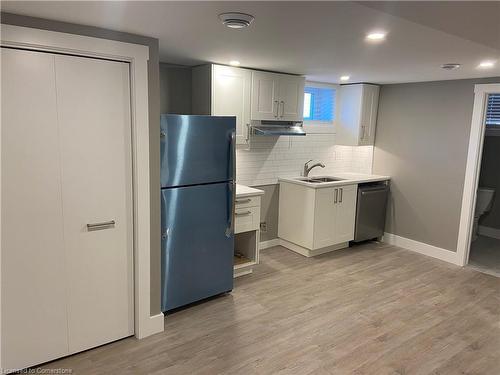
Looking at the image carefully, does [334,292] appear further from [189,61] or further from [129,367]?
[189,61]

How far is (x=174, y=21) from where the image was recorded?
6.91 ft

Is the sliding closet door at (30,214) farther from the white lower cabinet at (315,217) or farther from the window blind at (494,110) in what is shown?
the window blind at (494,110)

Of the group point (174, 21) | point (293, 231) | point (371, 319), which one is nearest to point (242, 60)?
point (174, 21)

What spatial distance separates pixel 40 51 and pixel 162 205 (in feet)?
4.22

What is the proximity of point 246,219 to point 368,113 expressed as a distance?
2548mm

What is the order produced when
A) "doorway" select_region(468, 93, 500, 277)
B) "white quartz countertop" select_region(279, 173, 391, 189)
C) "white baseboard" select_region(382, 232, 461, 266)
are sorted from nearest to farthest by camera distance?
"white quartz countertop" select_region(279, 173, 391, 189)
"white baseboard" select_region(382, 232, 461, 266)
"doorway" select_region(468, 93, 500, 277)

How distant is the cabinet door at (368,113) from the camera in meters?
4.93

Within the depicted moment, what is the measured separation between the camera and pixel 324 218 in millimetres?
4434

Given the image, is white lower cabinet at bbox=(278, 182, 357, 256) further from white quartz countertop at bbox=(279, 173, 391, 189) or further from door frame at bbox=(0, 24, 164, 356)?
door frame at bbox=(0, 24, 164, 356)

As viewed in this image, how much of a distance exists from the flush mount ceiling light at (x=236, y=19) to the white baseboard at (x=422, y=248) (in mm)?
3891

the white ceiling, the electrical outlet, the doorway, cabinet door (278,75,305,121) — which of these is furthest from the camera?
the doorway

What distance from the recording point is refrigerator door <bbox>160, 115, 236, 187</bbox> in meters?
2.79

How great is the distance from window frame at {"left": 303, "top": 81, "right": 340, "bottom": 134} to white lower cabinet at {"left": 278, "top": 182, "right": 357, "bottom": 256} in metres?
0.90

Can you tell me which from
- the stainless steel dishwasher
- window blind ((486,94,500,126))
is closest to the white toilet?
window blind ((486,94,500,126))
